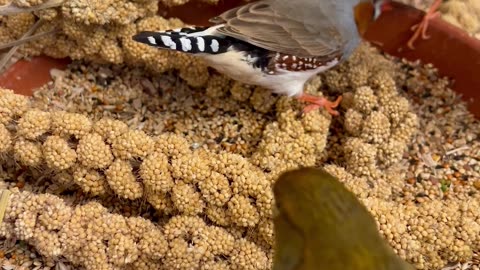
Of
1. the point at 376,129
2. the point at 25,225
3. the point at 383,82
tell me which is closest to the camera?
the point at 25,225

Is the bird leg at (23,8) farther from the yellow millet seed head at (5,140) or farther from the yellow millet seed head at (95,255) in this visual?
the yellow millet seed head at (95,255)

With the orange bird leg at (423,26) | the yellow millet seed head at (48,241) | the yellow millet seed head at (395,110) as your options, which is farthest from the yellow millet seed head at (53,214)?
the orange bird leg at (423,26)

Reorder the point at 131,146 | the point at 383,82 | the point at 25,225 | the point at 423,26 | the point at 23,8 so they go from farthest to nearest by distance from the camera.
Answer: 1. the point at 423,26
2. the point at 383,82
3. the point at 23,8
4. the point at 131,146
5. the point at 25,225

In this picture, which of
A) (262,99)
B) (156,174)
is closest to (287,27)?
(262,99)

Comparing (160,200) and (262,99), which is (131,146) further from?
(262,99)

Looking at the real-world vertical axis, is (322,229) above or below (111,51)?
above

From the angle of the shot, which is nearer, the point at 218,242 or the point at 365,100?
the point at 218,242

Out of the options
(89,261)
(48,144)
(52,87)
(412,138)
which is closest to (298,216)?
(89,261)

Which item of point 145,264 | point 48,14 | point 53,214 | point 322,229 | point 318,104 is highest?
point 322,229
